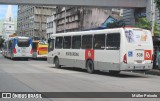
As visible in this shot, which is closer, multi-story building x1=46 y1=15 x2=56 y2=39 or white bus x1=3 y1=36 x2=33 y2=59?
white bus x1=3 y1=36 x2=33 y2=59

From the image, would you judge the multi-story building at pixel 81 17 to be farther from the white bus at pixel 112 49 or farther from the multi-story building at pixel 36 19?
the white bus at pixel 112 49

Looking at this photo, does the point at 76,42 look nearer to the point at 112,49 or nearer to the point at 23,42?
the point at 112,49

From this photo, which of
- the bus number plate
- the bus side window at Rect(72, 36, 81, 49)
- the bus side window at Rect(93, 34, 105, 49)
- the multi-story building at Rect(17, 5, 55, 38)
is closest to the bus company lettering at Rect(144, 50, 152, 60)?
the bus number plate

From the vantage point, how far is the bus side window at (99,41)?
72.1 ft

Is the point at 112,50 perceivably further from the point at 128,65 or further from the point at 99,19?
the point at 99,19

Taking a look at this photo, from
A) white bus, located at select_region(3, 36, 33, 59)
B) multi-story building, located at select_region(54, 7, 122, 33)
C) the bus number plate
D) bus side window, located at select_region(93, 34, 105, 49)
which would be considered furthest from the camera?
multi-story building, located at select_region(54, 7, 122, 33)

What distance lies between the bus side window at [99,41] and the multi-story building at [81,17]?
52.9 m

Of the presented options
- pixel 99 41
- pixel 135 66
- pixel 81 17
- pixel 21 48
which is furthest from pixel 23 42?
pixel 81 17

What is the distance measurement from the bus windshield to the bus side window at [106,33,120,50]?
60 cm

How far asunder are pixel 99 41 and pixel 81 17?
6847cm

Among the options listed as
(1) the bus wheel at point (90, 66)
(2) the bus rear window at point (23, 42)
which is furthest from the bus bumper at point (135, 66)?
(2) the bus rear window at point (23, 42)

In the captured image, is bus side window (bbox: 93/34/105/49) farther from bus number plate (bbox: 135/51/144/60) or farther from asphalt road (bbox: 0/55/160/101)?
asphalt road (bbox: 0/55/160/101)

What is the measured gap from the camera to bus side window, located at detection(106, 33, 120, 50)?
2045cm

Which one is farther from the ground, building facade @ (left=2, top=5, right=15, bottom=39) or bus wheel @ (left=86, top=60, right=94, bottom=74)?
building facade @ (left=2, top=5, right=15, bottom=39)
